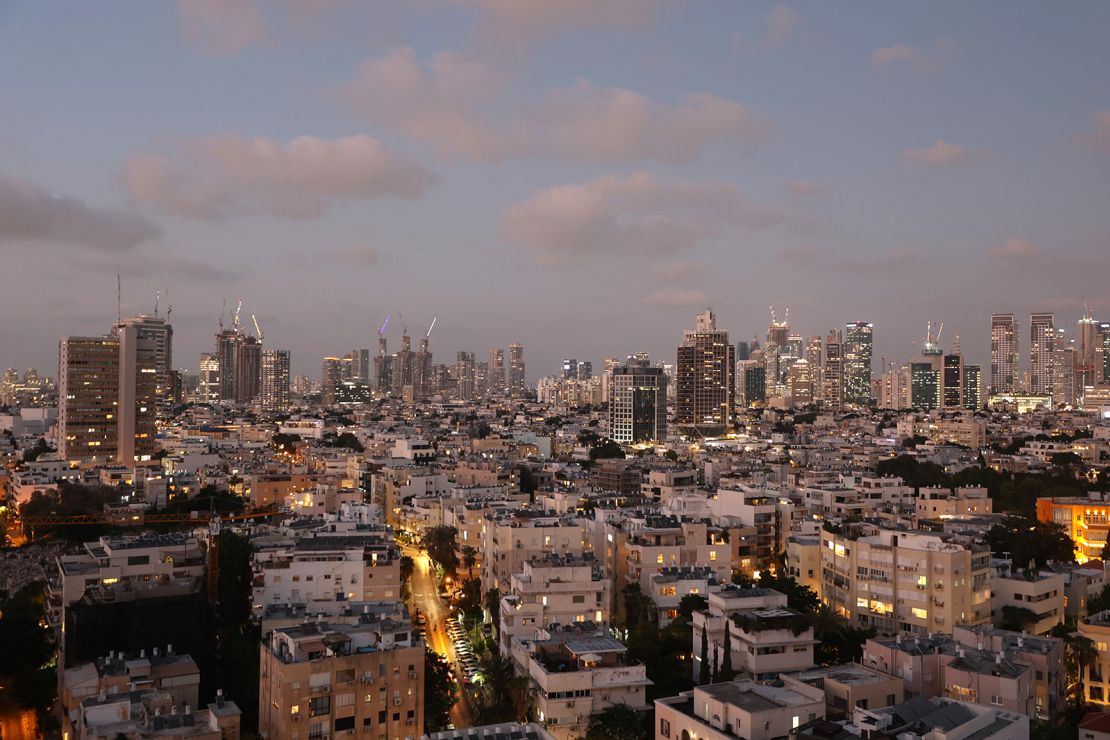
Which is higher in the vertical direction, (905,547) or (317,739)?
(905,547)

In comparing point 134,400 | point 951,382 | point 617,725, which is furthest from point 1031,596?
point 951,382

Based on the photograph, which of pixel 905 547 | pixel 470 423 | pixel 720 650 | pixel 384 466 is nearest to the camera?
pixel 720 650

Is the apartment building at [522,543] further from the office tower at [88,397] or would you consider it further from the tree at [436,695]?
the office tower at [88,397]

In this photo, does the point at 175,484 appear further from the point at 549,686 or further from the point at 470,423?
the point at 470,423

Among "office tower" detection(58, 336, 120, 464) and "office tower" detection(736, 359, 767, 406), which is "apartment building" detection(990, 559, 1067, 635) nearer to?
"office tower" detection(58, 336, 120, 464)

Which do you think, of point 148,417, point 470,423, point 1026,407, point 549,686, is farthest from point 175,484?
point 1026,407

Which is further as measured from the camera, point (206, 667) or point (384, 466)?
point (384, 466)

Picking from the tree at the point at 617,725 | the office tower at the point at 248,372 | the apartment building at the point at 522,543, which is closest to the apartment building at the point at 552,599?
the apartment building at the point at 522,543
